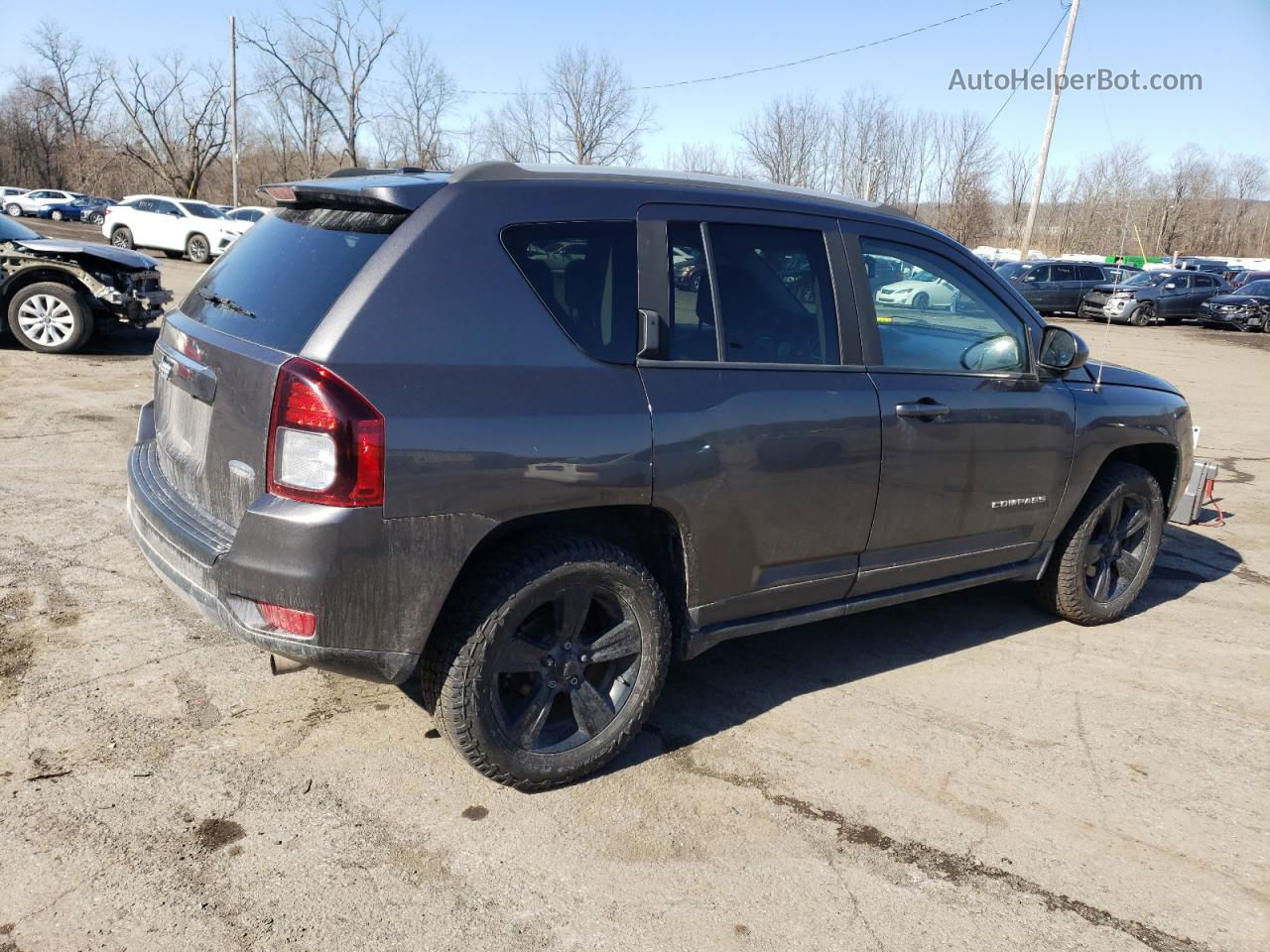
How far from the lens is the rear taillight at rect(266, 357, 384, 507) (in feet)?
8.58

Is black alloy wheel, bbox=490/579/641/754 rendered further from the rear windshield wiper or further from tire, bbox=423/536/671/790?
the rear windshield wiper

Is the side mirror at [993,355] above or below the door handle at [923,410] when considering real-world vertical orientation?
above

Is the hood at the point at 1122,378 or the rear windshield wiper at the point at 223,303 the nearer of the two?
the rear windshield wiper at the point at 223,303

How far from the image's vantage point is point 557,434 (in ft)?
9.46

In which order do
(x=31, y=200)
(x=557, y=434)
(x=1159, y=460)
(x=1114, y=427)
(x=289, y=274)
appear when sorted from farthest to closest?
1. (x=31, y=200)
2. (x=1159, y=460)
3. (x=1114, y=427)
4. (x=289, y=274)
5. (x=557, y=434)

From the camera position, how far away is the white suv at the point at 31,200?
5047 centimetres

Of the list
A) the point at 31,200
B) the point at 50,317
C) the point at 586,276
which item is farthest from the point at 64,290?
the point at 31,200

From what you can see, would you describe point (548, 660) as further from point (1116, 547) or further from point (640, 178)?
point (1116, 547)

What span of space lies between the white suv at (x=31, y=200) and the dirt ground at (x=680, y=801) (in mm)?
55215

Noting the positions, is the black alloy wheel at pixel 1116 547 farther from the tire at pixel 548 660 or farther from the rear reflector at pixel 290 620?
the rear reflector at pixel 290 620

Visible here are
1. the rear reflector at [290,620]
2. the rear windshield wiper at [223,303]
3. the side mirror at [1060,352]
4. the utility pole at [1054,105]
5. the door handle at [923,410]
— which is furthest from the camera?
the utility pole at [1054,105]

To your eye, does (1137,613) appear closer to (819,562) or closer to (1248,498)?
(819,562)

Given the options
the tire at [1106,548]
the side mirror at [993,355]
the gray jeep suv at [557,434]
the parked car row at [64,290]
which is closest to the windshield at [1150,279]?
the parked car row at [64,290]

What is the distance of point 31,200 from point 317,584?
58965 mm
